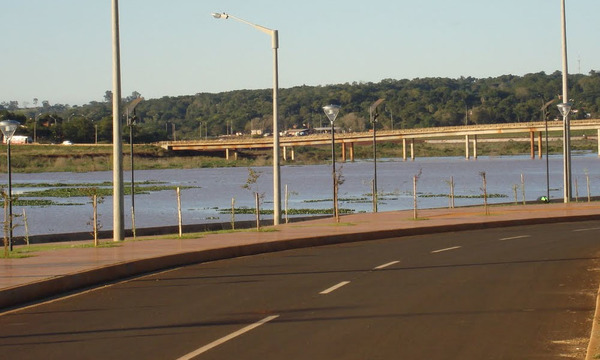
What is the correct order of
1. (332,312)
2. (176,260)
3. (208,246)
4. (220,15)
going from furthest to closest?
1. (220,15)
2. (208,246)
3. (176,260)
4. (332,312)

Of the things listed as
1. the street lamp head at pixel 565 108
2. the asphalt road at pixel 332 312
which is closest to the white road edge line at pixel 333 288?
the asphalt road at pixel 332 312

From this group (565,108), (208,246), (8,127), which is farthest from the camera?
(565,108)

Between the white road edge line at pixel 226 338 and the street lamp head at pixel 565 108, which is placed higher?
the street lamp head at pixel 565 108

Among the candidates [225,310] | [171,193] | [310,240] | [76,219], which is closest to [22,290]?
[225,310]

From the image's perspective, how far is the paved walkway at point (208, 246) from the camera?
16.5 meters

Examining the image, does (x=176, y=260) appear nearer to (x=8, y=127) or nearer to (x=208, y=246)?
(x=208, y=246)

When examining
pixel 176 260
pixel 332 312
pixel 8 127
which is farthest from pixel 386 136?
pixel 332 312

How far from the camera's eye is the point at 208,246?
22.9 meters

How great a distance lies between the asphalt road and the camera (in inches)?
418

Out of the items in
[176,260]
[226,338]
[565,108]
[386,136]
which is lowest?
[226,338]

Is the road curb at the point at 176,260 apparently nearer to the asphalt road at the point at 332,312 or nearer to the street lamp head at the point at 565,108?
the asphalt road at the point at 332,312

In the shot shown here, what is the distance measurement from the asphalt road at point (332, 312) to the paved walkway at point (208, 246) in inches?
23.6

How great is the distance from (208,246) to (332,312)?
32.8ft

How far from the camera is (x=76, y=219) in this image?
2368 inches
